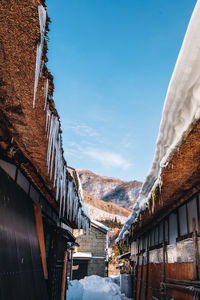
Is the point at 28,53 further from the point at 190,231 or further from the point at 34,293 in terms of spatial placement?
the point at 190,231

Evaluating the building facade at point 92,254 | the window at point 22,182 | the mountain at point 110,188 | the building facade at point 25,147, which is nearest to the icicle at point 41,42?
the building facade at point 25,147

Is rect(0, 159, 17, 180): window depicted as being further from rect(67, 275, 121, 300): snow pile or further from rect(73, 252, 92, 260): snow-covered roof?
rect(73, 252, 92, 260): snow-covered roof

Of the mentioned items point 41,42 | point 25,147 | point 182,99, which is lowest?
point 25,147

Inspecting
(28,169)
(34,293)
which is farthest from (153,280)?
(28,169)

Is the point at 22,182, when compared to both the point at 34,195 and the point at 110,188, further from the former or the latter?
the point at 110,188

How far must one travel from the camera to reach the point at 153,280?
27.0 feet

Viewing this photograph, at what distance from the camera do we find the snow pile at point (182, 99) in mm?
1998

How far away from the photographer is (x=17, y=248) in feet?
12.0

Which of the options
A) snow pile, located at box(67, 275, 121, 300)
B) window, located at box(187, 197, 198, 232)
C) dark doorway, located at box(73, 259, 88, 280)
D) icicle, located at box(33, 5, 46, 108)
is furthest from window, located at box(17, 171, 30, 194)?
dark doorway, located at box(73, 259, 88, 280)

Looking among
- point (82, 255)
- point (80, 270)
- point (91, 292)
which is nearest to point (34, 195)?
point (91, 292)

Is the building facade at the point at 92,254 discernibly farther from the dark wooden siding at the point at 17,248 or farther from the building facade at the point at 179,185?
the dark wooden siding at the point at 17,248

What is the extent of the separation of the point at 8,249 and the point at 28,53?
2.48 meters

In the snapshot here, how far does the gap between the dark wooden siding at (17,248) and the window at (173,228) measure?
10.9ft

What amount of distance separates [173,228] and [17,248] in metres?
4.24
